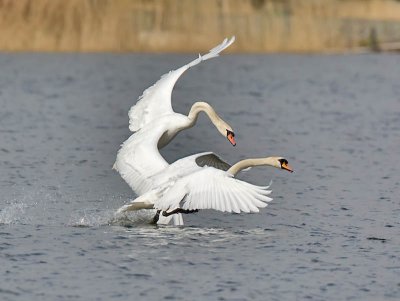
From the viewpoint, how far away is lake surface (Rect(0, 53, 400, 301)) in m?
14.2

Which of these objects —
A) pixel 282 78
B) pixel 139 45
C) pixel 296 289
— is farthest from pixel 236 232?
pixel 139 45

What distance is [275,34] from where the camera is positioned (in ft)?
198

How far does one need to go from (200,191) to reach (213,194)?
0.65 feet

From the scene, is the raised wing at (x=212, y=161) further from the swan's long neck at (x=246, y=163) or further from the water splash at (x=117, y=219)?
the water splash at (x=117, y=219)

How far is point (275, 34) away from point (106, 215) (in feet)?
141

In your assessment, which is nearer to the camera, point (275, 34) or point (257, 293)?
point (257, 293)

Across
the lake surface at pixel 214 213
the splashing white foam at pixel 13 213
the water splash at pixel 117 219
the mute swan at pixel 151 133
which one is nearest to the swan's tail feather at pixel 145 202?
the mute swan at pixel 151 133

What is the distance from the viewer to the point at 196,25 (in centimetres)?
6106

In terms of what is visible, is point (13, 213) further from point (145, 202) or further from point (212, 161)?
point (212, 161)

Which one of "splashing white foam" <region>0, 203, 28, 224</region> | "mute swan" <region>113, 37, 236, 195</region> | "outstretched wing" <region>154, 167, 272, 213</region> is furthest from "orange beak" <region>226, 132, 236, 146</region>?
"splashing white foam" <region>0, 203, 28, 224</region>

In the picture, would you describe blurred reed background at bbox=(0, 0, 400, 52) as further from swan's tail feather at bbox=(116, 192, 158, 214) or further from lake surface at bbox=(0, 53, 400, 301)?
swan's tail feather at bbox=(116, 192, 158, 214)

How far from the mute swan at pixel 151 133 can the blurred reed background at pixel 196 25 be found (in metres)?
39.7

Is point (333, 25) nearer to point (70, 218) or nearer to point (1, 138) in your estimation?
point (1, 138)

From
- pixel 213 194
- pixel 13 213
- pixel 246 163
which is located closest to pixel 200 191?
pixel 213 194
